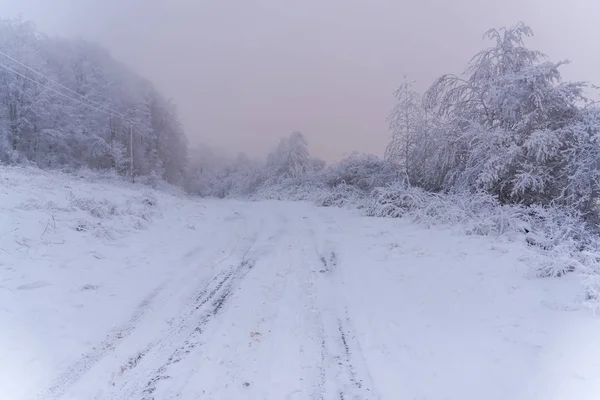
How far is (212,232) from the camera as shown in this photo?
33.2 feet

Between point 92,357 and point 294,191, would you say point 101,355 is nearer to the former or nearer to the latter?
point 92,357

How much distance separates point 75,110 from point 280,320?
119 feet

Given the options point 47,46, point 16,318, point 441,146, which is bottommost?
point 16,318

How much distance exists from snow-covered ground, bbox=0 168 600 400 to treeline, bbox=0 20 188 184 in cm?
2397

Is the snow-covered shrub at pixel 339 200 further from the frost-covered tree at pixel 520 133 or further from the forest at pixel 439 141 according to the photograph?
the frost-covered tree at pixel 520 133

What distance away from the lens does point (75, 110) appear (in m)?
32.8

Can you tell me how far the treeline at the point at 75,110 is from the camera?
2659 centimetres

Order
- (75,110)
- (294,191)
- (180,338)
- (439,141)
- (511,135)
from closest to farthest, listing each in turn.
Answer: (180,338) < (511,135) < (439,141) < (294,191) < (75,110)

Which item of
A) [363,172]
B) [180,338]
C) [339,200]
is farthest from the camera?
[363,172]

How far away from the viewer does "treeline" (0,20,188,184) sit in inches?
1047

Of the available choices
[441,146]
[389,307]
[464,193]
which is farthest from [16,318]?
[441,146]

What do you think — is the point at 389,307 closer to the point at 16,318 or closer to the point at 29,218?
the point at 16,318

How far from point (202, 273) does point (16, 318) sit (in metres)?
2.73

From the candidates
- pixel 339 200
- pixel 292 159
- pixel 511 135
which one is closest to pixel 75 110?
pixel 292 159
